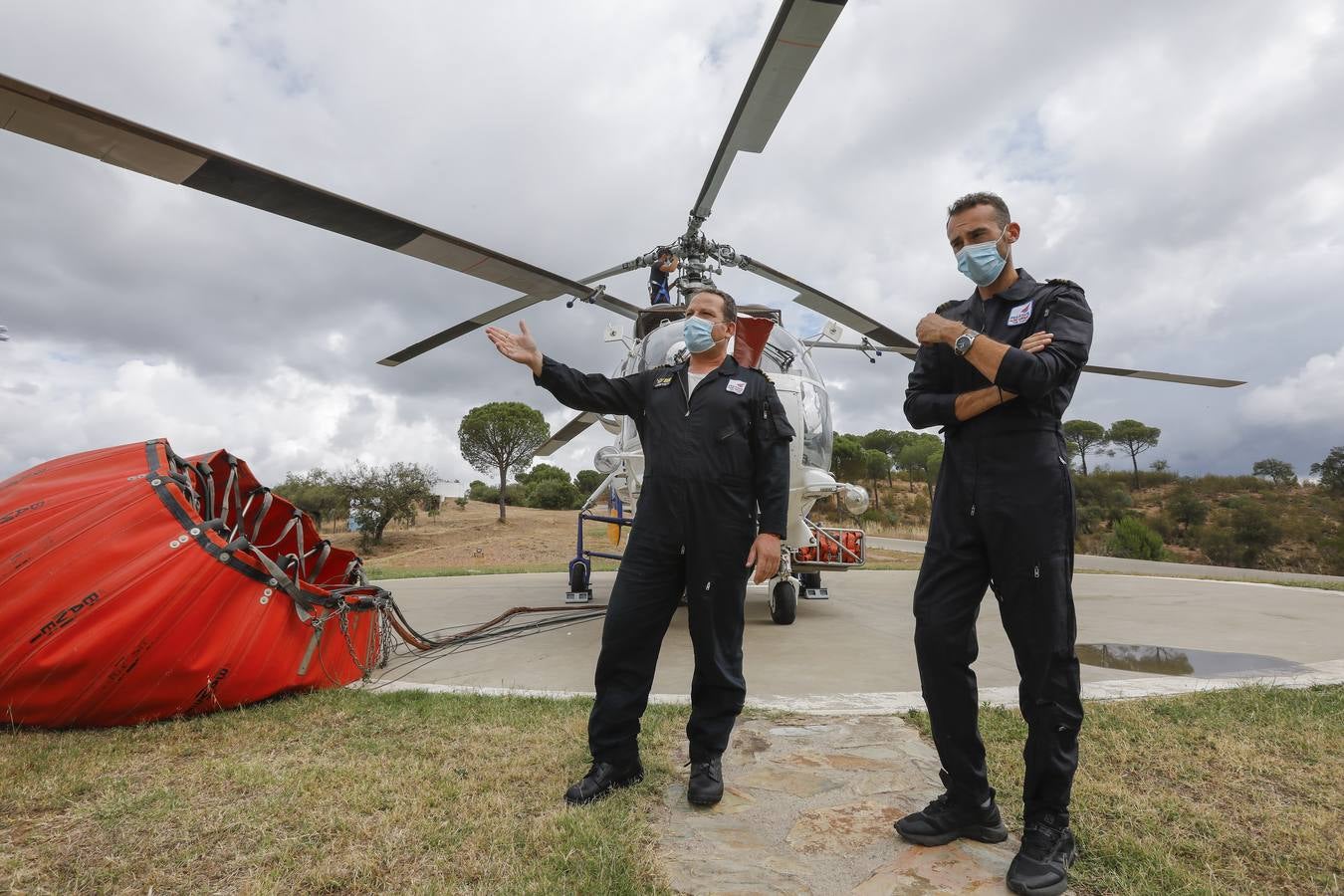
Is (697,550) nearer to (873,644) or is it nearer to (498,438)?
(873,644)

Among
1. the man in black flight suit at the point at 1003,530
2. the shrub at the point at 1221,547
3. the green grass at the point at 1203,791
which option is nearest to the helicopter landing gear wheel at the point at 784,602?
the green grass at the point at 1203,791

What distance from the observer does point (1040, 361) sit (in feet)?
5.87

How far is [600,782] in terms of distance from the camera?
7.29 ft

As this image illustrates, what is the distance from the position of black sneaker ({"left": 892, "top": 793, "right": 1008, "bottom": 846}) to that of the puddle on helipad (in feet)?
9.18

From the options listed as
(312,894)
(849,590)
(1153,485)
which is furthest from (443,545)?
(1153,485)

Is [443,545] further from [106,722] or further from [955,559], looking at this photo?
[955,559]

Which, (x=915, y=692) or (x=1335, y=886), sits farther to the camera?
(x=915, y=692)

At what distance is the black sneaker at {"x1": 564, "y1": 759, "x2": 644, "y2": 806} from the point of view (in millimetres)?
2156

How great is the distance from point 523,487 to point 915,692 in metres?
38.4

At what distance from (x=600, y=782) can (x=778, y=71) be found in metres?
3.23

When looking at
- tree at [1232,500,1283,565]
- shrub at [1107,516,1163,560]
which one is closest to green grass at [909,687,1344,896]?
shrub at [1107,516,1163,560]

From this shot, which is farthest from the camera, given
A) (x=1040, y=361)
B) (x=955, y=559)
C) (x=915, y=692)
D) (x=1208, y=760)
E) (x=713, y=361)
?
(x=915, y=692)

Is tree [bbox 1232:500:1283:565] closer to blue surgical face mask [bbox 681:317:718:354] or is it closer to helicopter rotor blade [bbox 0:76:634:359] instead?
blue surgical face mask [bbox 681:317:718:354]

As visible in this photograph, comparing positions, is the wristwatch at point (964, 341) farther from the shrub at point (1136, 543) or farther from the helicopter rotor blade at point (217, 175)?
the shrub at point (1136, 543)
